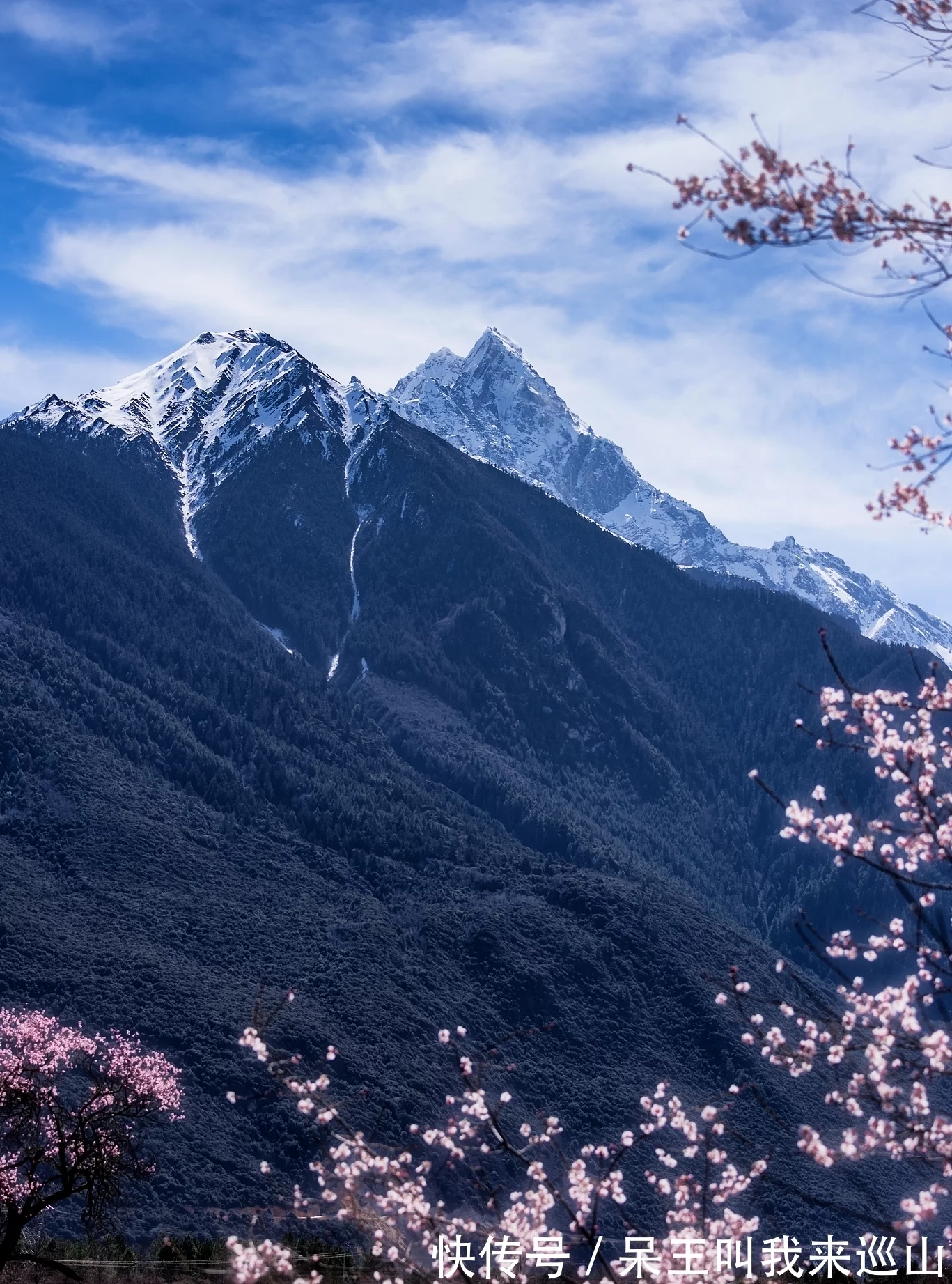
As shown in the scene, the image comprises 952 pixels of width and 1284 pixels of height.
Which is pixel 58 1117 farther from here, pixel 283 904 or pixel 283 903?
pixel 283 903

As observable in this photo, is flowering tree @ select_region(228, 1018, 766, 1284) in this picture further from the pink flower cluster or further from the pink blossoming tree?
the pink flower cluster

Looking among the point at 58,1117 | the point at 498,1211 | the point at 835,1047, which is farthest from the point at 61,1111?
the point at 835,1047

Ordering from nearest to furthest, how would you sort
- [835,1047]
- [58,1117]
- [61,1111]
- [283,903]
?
[835,1047] < [58,1117] < [61,1111] < [283,903]

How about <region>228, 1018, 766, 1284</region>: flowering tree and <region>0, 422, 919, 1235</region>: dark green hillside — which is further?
<region>0, 422, 919, 1235</region>: dark green hillside

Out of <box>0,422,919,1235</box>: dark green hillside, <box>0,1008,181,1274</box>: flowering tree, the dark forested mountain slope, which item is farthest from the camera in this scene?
the dark forested mountain slope

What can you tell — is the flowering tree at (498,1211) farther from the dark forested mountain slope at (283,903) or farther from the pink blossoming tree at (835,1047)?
the dark forested mountain slope at (283,903)

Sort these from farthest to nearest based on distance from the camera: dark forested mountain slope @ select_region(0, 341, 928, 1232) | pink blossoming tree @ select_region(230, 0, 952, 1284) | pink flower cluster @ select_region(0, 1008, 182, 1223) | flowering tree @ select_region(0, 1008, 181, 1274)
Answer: dark forested mountain slope @ select_region(0, 341, 928, 1232)
pink flower cluster @ select_region(0, 1008, 182, 1223)
flowering tree @ select_region(0, 1008, 181, 1274)
pink blossoming tree @ select_region(230, 0, 952, 1284)

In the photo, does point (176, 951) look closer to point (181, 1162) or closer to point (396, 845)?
point (181, 1162)

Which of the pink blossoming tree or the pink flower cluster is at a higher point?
the pink blossoming tree

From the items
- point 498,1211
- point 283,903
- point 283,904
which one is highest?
point 283,903

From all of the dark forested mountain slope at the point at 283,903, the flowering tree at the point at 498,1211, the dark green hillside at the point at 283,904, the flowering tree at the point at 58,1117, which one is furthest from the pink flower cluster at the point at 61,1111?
the dark forested mountain slope at the point at 283,903

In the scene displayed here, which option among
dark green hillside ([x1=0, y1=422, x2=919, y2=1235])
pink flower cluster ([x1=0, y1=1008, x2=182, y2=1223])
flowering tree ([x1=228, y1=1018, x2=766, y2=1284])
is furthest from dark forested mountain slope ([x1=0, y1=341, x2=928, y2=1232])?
flowering tree ([x1=228, y1=1018, x2=766, y2=1284])

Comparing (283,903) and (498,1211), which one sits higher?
(283,903)

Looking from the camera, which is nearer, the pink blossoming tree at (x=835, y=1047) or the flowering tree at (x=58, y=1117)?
the pink blossoming tree at (x=835, y=1047)
